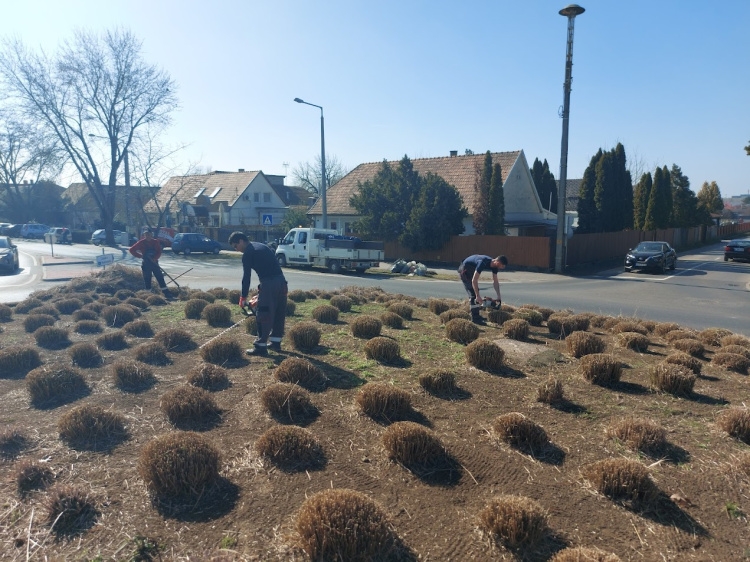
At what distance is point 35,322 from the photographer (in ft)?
31.9

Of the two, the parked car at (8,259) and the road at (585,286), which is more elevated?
the parked car at (8,259)

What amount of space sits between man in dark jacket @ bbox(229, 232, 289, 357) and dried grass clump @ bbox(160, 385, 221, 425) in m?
2.13

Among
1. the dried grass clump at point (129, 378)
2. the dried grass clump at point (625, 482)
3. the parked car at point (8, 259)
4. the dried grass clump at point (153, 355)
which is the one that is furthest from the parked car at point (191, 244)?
the dried grass clump at point (625, 482)

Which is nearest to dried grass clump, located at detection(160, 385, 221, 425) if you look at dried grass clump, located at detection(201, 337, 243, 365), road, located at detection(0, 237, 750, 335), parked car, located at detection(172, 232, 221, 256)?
dried grass clump, located at detection(201, 337, 243, 365)

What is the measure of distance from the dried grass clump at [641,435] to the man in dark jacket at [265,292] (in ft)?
14.6

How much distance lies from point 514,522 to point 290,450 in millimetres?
1821

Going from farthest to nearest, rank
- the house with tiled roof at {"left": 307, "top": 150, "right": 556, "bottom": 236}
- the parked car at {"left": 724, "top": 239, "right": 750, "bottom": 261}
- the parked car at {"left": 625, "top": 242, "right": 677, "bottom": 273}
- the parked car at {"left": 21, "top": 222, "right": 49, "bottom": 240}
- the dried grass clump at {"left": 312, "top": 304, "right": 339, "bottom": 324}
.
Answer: the parked car at {"left": 21, "top": 222, "right": 49, "bottom": 240}, the house with tiled roof at {"left": 307, "top": 150, "right": 556, "bottom": 236}, the parked car at {"left": 724, "top": 239, "right": 750, "bottom": 261}, the parked car at {"left": 625, "top": 242, "right": 677, "bottom": 273}, the dried grass clump at {"left": 312, "top": 304, "right": 339, "bottom": 324}

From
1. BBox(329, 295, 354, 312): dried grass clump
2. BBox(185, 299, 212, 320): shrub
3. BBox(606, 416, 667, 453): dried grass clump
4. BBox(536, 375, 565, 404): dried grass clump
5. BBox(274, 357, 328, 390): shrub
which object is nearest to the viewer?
BBox(606, 416, 667, 453): dried grass clump

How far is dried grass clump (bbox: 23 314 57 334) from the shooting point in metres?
9.63

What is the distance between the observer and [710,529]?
11.7 ft

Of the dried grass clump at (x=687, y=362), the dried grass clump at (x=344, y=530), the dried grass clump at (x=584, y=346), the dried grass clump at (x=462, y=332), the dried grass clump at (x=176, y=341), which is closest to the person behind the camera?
the dried grass clump at (x=344, y=530)

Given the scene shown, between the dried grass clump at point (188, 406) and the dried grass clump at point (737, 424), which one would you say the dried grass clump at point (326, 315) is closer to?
the dried grass clump at point (188, 406)

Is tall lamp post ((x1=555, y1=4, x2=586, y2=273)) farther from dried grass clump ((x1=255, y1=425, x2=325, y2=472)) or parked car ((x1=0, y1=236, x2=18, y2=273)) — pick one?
parked car ((x1=0, y1=236, x2=18, y2=273))

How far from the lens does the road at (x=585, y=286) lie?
15297mm
